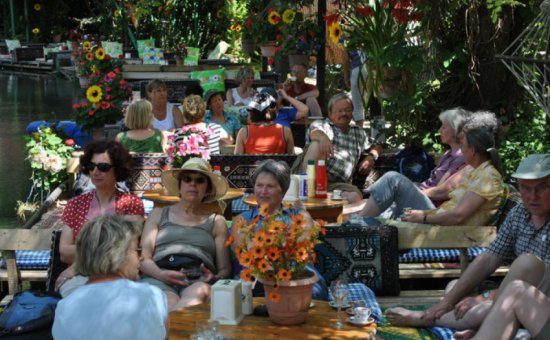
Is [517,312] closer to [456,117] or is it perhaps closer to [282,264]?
[282,264]

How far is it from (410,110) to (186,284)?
4494mm

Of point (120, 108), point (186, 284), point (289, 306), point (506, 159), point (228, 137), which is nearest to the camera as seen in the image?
point (289, 306)

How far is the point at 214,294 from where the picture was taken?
4.75 metres

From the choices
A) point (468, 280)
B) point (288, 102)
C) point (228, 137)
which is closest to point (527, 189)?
point (468, 280)

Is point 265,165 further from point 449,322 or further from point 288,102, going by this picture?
point 288,102

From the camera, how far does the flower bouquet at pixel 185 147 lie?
8.05m

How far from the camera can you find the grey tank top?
589 centimetres

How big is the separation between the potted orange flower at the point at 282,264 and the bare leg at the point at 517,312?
2.78 feet

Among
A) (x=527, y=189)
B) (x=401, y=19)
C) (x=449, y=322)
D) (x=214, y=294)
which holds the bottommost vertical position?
(x=449, y=322)

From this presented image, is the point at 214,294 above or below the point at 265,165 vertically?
below

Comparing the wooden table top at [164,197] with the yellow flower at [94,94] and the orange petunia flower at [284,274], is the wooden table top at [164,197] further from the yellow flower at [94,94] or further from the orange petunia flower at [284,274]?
the yellow flower at [94,94]

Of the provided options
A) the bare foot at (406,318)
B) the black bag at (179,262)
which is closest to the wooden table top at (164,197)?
the black bag at (179,262)

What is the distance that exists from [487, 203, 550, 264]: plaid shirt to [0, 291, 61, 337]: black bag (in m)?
2.27

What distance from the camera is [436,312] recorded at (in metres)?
5.44
